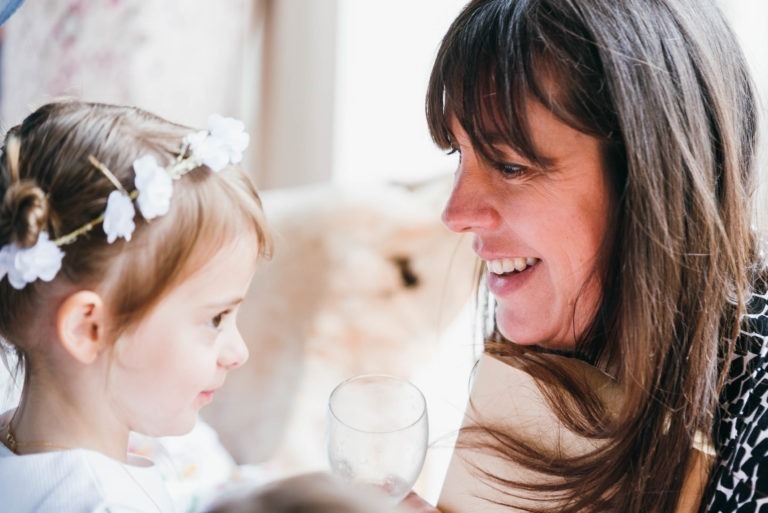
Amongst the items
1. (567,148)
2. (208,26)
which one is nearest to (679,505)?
(567,148)

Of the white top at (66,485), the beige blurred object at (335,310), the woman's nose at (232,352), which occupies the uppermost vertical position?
the woman's nose at (232,352)

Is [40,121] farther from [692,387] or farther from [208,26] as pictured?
[208,26]

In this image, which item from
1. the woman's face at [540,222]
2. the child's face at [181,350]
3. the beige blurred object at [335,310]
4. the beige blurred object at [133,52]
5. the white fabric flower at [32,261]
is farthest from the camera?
the beige blurred object at [133,52]

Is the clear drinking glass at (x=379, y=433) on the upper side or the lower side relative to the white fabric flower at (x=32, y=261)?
lower

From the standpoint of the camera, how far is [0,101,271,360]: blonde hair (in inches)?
37.8

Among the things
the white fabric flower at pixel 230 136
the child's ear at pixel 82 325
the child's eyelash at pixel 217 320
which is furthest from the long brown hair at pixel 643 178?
the child's ear at pixel 82 325

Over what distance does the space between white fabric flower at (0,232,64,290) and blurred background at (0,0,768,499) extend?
35.4 inches

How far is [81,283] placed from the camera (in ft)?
3.24

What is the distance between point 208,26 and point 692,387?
6.58ft

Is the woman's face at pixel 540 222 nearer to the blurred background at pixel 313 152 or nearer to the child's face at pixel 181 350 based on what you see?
the child's face at pixel 181 350

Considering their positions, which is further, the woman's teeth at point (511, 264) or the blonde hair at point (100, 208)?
the woman's teeth at point (511, 264)

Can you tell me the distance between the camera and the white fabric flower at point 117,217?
3.11 feet

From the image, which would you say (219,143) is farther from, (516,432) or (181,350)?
(516,432)

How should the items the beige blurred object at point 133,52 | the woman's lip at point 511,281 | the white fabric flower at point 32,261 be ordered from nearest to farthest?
the white fabric flower at point 32,261 → the woman's lip at point 511,281 → the beige blurred object at point 133,52
